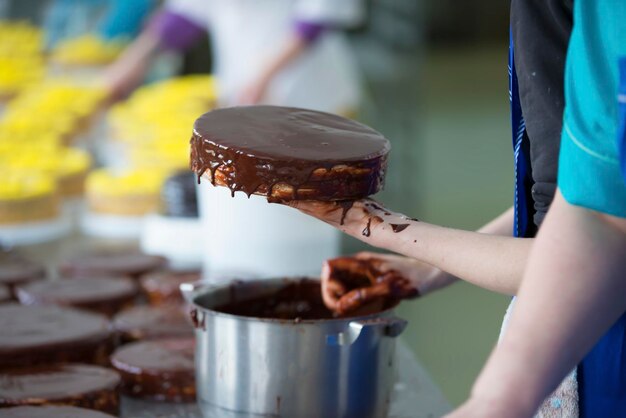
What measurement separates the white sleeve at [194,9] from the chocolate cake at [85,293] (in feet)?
8.92

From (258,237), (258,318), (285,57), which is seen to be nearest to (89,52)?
(285,57)

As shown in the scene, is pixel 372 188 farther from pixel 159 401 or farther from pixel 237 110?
pixel 159 401

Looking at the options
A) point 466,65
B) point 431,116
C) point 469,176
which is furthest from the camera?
point 466,65

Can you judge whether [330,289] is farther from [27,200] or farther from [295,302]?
[27,200]

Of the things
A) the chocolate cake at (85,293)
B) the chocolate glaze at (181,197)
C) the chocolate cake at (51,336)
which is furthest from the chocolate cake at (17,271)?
the chocolate glaze at (181,197)

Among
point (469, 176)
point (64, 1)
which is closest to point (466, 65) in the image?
point (469, 176)

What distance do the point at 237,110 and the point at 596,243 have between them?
74cm

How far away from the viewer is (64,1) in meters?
7.40

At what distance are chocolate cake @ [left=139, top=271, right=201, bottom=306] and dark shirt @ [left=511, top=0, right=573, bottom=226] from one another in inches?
55.3

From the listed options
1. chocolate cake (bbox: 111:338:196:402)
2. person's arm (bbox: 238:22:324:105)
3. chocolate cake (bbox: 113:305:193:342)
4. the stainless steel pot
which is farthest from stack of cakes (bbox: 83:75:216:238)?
the stainless steel pot

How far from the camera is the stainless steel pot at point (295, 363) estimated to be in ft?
4.86

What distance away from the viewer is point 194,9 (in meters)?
5.03

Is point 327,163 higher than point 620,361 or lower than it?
higher

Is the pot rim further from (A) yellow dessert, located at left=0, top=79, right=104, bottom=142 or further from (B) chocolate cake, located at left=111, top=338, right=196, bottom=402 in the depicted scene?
(A) yellow dessert, located at left=0, top=79, right=104, bottom=142
